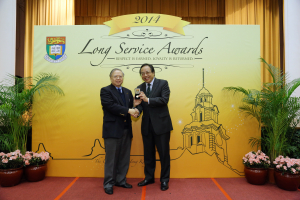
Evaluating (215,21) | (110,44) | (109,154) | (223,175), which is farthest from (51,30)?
(215,21)

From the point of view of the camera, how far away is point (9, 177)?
282cm

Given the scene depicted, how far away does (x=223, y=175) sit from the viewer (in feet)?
10.8

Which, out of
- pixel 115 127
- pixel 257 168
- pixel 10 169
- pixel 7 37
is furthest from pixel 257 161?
pixel 7 37

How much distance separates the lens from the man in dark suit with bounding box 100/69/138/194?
2695 millimetres

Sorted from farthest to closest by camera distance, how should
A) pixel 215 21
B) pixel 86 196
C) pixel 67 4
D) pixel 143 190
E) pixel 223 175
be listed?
pixel 215 21 → pixel 67 4 → pixel 223 175 → pixel 143 190 → pixel 86 196

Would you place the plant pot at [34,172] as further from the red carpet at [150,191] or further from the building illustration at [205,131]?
the building illustration at [205,131]

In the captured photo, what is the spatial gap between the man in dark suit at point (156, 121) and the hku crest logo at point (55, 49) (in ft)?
4.90

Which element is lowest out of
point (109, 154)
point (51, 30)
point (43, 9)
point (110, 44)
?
point (109, 154)

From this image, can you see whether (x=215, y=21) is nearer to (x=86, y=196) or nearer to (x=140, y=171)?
(x=140, y=171)

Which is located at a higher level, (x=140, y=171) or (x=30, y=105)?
(x=30, y=105)

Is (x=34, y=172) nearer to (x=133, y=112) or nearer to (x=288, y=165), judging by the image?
(x=133, y=112)

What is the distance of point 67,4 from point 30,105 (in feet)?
11.4

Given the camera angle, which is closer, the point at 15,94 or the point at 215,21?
the point at 15,94

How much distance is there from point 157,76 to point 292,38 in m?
2.41
